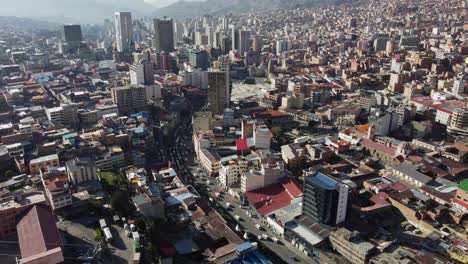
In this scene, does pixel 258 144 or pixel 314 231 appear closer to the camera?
pixel 314 231

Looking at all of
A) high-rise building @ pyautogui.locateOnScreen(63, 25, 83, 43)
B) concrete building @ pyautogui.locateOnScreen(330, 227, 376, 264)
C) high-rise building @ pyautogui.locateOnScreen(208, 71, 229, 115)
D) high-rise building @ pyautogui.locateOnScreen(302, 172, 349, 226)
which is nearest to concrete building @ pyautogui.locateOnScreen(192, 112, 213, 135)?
high-rise building @ pyautogui.locateOnScreen(208, 71, 229, 115)

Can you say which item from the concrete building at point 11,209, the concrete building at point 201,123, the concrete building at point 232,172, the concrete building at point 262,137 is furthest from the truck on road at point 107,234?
the concrete building at point 201,123

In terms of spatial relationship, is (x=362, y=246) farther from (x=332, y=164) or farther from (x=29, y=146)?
(x=29, y=146)

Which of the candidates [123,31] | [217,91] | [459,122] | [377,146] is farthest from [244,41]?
[377,146]

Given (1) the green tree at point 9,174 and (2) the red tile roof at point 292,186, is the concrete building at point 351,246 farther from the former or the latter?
(1) the green tree at point 9,174

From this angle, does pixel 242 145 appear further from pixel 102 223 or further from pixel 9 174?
pixel 9 174

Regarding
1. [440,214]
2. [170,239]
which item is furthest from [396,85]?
[170,239]
